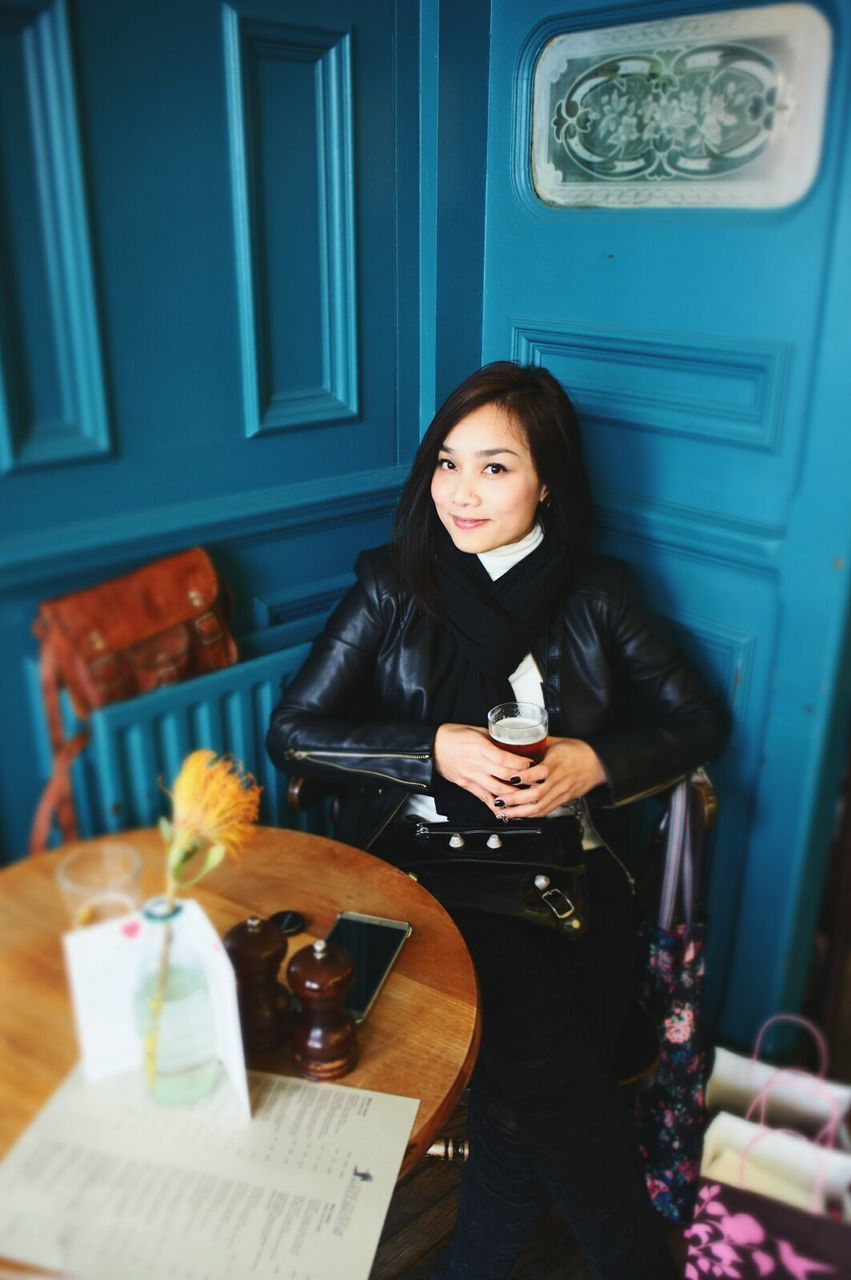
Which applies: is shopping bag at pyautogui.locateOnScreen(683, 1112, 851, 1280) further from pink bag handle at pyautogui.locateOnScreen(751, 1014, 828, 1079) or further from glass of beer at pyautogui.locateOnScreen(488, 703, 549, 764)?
glass of beer at pyautogui.locateOnScreen(488, 703, 549, 764)

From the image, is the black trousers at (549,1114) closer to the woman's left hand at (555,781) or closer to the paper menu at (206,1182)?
the woman's left hand at (555,781)

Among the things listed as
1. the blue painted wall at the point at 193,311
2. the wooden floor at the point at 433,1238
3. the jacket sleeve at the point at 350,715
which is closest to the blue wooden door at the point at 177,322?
the blue painted wall at the point at 193,311

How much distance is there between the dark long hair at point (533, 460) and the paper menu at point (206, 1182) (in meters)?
0.75

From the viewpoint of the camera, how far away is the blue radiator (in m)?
0.75

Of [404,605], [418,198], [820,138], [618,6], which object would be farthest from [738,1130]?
[618,6]

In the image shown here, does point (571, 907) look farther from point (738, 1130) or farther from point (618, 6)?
point (618, 6)

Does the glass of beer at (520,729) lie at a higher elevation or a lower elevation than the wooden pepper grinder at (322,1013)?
higher

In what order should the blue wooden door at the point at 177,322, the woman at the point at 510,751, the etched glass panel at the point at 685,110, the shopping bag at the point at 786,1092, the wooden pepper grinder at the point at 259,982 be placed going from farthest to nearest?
the woman at the point at 510,751 < the etched glass panel at the point at 685,110 < the shopping bag at the point at 786,1092 < the wooden pepper grinder at the point at 259,982 < the blue wooden door at the point at 177,322

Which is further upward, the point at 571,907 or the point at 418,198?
the point at 418,198

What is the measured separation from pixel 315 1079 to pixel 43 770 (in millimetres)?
435

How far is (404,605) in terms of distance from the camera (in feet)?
4.80

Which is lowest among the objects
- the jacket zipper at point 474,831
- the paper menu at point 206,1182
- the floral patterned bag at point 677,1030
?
the floral patterned bag at point 677,1030

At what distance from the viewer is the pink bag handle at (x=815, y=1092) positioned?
1.00 metres

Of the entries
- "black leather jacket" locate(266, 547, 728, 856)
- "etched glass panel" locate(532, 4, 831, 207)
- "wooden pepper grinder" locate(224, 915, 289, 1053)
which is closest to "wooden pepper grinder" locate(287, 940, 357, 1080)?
"wooden pepper grinder" locate(224, 915, 289, 1053)
